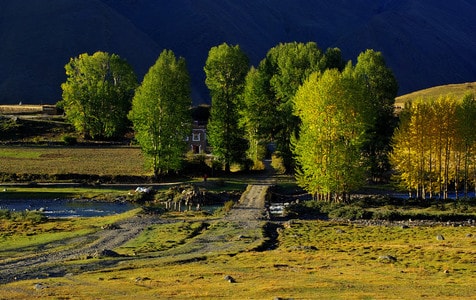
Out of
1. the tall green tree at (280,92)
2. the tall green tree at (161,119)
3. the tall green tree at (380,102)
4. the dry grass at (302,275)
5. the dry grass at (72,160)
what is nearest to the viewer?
the dry grass at (302,275)

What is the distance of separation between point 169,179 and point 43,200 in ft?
65.6

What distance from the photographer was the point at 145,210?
74.9 m

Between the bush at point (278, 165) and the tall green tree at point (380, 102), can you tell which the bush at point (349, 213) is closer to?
the tall green tree at point (380, 102)

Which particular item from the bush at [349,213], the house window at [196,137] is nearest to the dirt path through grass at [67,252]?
the bush at [349,213]

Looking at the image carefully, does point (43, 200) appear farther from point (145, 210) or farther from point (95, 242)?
point (95, 242)

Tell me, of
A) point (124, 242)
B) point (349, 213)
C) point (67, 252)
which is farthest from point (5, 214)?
point (349, 213)

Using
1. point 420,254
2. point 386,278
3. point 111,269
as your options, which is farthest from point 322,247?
point 111,269

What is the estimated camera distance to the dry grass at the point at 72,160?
101 metres

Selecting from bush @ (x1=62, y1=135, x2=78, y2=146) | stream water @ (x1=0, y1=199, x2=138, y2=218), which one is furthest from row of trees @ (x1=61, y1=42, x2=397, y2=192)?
bush @ (x1=62, y1=135, x2=78, y2=146)

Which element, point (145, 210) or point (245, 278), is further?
point (145, 210)

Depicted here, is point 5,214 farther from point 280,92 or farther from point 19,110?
point 19,110

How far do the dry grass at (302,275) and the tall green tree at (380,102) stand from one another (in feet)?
140

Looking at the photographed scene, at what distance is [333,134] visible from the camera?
7619 centimetres

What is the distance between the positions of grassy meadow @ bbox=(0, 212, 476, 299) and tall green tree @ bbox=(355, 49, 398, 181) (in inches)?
1449
